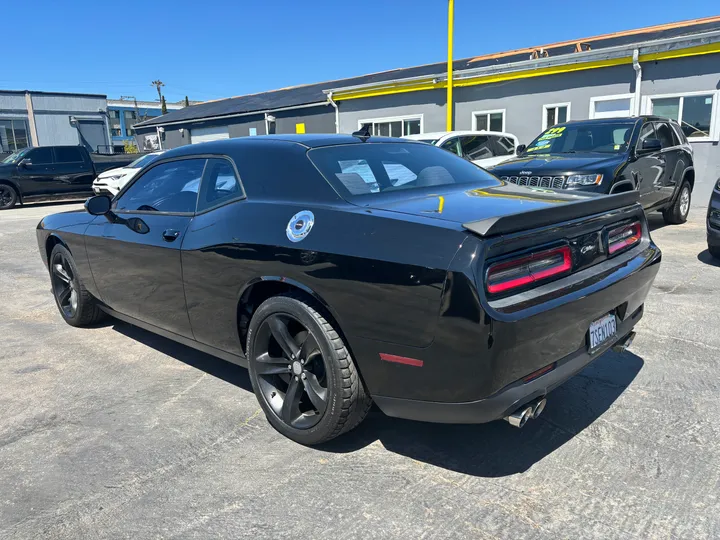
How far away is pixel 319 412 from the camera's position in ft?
9.10

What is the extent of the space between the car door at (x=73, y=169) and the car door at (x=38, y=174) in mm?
162

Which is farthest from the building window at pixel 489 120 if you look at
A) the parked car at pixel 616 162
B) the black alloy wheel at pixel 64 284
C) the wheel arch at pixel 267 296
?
the wheel arch at pixel 267 296

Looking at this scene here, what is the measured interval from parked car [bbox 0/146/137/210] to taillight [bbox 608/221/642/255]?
17337 mm

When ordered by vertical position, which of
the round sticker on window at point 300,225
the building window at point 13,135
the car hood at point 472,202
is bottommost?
the round sticker on window at point 300,225

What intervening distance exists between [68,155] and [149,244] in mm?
15767

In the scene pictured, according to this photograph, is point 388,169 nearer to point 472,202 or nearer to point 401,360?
point 472,202

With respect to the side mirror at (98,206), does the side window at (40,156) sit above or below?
above

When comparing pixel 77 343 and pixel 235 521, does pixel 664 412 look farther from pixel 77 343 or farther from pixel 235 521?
pixel 77 343

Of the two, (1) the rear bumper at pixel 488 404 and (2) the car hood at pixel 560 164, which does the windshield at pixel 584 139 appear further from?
(1) the rear bumper at pixel 488 404

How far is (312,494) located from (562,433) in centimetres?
133

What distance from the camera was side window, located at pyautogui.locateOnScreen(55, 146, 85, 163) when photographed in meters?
17.1

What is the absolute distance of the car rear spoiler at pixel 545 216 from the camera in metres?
2.26

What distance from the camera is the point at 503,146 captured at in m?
12.2

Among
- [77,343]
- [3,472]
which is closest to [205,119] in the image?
[77,343]
